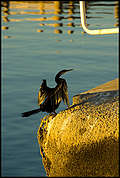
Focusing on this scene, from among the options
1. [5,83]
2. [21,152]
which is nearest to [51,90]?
[21,152]

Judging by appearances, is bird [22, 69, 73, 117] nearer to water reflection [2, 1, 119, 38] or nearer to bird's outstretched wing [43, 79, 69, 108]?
bird's outstretched wing [43, 79, 69, 108]

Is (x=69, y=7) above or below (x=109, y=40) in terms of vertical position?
above

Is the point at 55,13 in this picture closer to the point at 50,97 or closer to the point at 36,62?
the point at 36,62

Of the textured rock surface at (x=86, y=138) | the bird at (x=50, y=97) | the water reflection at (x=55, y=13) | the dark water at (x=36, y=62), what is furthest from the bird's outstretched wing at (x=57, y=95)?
the water reflection at (x=55, y=13)

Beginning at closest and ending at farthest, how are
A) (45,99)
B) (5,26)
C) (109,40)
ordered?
(45,99) → (109,40) → (5,26)

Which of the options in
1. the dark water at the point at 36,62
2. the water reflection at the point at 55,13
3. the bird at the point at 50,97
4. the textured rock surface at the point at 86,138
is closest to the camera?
the textured rock surface at the point at 86,138

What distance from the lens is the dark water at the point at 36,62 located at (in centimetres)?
677

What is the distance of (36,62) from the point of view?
1081cm

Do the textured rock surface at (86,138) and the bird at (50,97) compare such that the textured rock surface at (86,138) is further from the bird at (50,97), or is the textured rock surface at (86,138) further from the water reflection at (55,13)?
the water reflection at (55,13)

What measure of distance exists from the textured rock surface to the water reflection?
9.30 meters

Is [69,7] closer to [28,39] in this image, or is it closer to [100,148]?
[28,39]

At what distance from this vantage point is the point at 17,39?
13.2 meters

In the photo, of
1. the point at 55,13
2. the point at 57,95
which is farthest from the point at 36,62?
the point at 55,13

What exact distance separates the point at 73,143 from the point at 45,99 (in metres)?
0.64
